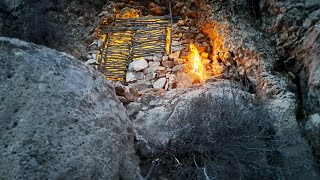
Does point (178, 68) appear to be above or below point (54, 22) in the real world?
below

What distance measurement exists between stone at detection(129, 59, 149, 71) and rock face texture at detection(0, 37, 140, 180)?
A: 2416 millimetres

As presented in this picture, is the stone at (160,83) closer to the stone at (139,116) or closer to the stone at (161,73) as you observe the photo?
the stone at (161,73)

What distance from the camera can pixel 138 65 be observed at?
19.4 feet

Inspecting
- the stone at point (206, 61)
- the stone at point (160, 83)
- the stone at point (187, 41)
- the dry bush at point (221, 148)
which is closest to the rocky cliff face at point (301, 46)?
the dry bush at point (221, 148)

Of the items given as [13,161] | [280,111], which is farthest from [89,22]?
[13,161]

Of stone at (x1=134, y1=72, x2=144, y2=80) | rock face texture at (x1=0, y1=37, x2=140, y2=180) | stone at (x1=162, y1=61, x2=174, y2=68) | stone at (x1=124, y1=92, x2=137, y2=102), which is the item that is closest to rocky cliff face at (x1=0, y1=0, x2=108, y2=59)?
stone at (x1=134, y1=72, x2=144, y2=80)

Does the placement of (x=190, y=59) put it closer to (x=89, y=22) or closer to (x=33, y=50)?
(x=89, y=22)

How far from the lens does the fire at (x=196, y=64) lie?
5566 millimetres

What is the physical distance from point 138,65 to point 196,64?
1.02 meters

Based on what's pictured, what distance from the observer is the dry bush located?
3.61 meters

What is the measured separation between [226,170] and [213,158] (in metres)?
0.20

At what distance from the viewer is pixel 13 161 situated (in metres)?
2.46

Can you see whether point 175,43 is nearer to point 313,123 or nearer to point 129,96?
point 129,96

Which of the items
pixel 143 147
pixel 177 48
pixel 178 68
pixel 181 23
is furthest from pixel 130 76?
pixel 143 147
